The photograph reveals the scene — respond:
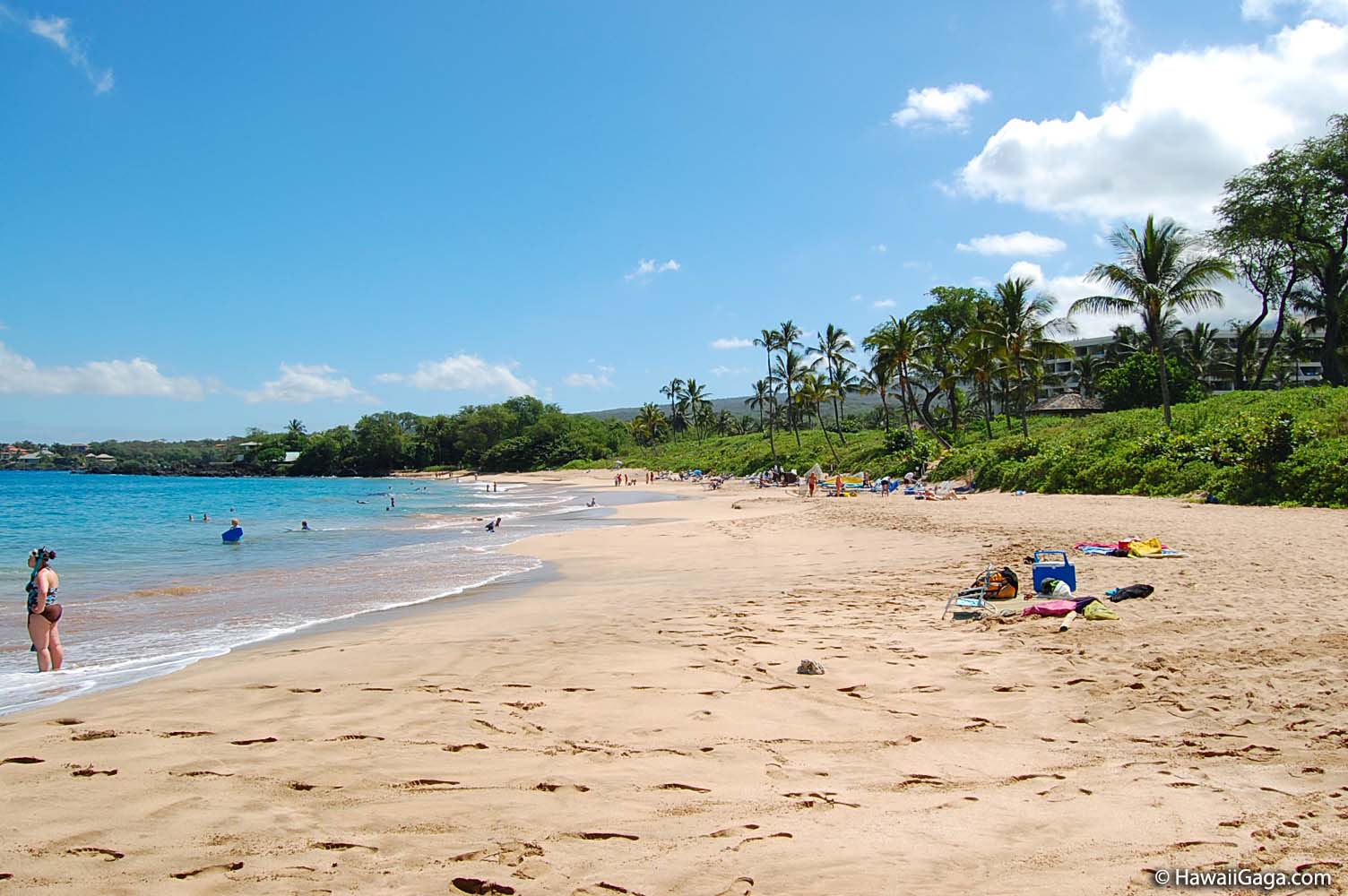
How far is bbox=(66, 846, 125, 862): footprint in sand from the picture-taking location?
11.0ft

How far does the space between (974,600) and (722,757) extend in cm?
492

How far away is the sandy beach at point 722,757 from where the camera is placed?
10.6 ft

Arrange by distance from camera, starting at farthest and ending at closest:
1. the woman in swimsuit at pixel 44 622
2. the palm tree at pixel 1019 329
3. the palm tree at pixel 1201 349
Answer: the palm tree at pixel 1201 349 < the palm tree at pixel 1019 329 < the woman in swimsuit at pixel 44 622

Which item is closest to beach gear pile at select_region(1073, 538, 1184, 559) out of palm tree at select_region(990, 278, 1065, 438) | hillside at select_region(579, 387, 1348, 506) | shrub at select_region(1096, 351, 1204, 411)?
hillside at select_region(579, 387, 1348, 506)

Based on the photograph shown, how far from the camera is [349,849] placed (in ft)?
11.1

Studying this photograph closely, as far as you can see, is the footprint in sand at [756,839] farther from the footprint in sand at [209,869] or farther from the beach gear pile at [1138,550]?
the beach gear pile at [1138,550]

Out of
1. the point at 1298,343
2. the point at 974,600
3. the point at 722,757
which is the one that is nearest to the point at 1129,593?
the point at 974,600

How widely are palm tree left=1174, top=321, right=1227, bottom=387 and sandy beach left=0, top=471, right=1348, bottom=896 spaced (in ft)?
203

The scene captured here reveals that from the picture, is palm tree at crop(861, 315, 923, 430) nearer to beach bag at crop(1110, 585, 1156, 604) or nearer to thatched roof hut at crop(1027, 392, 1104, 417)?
thatched roof hut at crop(1027, 392, 1104, 417)

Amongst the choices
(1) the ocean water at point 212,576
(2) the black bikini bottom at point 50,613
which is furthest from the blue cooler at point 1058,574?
(2) the black bikini bottom at point 50,613

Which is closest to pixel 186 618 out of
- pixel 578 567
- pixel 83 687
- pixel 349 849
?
pixel 83 687

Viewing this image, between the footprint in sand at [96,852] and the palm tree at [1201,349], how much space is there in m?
69.6

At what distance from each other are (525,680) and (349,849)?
2916 mm

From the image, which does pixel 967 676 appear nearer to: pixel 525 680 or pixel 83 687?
pixel 525 680
